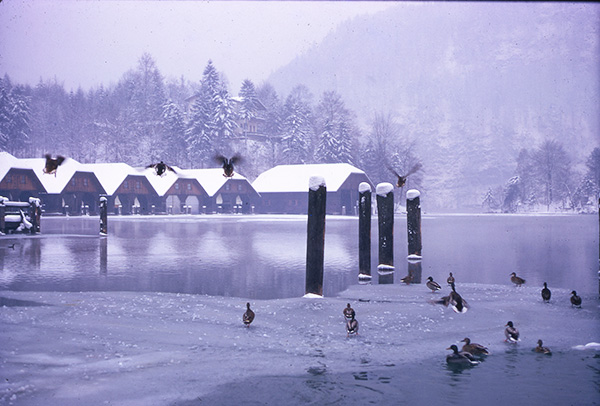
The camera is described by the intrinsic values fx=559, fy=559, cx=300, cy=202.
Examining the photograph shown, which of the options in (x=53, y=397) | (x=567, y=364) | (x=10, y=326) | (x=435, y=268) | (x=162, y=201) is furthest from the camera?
(x=162, y=201)

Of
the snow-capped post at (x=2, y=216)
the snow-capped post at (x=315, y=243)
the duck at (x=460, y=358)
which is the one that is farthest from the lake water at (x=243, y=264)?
the duck at (x=460, y=358)

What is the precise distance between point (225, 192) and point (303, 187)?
12.6 metres

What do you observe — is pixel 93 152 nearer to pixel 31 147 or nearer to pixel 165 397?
pixel 31 147

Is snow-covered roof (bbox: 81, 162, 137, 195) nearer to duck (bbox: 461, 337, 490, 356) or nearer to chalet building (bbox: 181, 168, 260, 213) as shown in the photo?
chalet building (bbox: 181, 168, 260, 213)

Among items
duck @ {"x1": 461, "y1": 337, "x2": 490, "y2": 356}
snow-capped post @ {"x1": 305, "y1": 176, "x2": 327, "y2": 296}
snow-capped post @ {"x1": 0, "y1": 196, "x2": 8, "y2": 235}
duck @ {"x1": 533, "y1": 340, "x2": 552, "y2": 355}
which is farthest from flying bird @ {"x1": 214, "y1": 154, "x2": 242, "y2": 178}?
snow-capped post @ {"x1": 0, "y1": 196, "x2": 8, "y2": 235}

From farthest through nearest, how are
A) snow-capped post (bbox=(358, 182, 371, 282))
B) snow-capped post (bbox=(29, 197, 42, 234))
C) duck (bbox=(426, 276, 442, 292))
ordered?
1. snow-capped post (bbox=(29, 197, 42, 234))
2. snow-capped post (bbox=(358, 182, 371, 282))
3. duck (bbox=(426, 276, 442, 292))

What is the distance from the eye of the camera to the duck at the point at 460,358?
9070mm

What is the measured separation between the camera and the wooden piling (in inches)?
892

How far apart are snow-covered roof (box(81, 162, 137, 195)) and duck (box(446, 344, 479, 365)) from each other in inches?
3023

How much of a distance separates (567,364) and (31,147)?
14646 cm

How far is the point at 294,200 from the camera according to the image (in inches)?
3501

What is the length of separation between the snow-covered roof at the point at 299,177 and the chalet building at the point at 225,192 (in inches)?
108

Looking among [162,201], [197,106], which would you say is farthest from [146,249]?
[197,106]

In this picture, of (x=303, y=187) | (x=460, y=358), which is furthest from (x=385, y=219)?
(x=303, y=187)
